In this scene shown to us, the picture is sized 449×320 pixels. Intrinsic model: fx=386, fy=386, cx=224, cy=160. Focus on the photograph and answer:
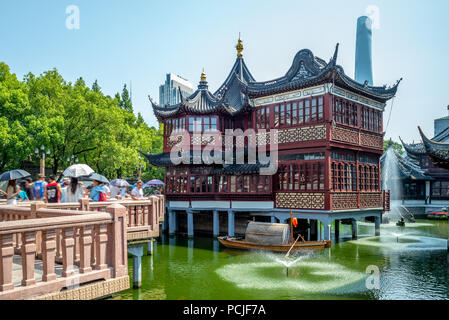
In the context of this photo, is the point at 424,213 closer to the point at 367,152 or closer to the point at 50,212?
the point at 367,152

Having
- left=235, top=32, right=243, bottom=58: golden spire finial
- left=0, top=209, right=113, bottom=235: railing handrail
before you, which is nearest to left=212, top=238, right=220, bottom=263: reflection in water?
left=0, top=209, right=113, bottom=235: railing handrail

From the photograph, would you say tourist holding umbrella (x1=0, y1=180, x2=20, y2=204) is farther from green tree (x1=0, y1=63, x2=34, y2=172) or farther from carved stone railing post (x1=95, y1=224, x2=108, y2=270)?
green tree (x1=0, y1=63, x2=34, y2=172)

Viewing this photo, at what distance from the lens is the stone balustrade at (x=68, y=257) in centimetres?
453

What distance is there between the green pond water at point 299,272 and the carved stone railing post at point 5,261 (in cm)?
494

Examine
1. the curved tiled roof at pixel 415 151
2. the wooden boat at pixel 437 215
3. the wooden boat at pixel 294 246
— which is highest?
the curved tiled roof at pixel 415 151

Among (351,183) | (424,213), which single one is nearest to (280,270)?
(351,183)

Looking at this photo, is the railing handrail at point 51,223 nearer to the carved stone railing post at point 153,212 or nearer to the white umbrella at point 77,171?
the carved stone railing post at point 153,212

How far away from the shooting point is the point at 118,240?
574 centimetres

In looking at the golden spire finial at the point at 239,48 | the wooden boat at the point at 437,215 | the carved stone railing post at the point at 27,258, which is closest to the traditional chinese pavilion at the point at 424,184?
the wooden boat at the point at 437,215

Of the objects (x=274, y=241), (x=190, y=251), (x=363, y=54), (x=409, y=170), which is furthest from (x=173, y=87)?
(x=274, y=241)

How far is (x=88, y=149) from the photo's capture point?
31422 mm

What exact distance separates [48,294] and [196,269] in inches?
427

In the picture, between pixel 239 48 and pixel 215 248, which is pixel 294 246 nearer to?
pixel 215 248

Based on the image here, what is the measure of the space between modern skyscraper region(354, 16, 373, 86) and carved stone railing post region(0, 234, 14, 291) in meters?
72.0
